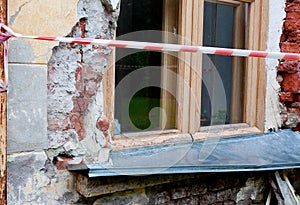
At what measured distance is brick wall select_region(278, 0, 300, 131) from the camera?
3.04 meters

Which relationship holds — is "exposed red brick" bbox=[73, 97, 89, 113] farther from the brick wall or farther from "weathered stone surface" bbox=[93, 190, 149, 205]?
the brick wall

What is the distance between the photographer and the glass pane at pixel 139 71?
2322mm

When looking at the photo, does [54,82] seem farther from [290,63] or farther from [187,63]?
[290,63]

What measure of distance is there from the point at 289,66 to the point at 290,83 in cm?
14

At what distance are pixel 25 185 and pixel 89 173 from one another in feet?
0.97

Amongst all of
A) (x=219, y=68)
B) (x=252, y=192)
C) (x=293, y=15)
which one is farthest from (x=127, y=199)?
(x=293, y=15)

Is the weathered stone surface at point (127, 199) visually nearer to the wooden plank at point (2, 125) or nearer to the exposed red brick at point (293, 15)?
the wooden plank at point (2, 125)

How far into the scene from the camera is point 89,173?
1.81 metres

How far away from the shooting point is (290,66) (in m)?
3.04

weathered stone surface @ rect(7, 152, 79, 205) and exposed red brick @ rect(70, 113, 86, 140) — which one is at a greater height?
exposed red brick @ rect(70, 113, 86, 140)

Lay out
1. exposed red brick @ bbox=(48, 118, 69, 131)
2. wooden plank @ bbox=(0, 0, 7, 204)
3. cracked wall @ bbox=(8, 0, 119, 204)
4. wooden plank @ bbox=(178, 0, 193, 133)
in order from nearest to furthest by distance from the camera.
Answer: wooden plank @ bbox=(0, 0, 7, 204), cracked wall @ bbox=(8, 0, 119, 204), exposed red brick @ bbox=(48, 118, 69, 131), wooden plank @ bbox=(178, 0, 193, 133)

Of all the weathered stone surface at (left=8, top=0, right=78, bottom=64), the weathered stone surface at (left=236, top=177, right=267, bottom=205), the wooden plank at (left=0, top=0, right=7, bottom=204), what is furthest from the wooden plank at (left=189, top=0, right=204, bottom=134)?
the wooden plank at (left=0, top=0, right=7, bottom=204)

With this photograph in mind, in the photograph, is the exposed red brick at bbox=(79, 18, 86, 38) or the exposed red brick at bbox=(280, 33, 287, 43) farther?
the exposed red brick at bbox=(280, 33, 287, 43)

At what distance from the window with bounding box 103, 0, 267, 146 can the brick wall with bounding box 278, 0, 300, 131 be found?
0.69ft
